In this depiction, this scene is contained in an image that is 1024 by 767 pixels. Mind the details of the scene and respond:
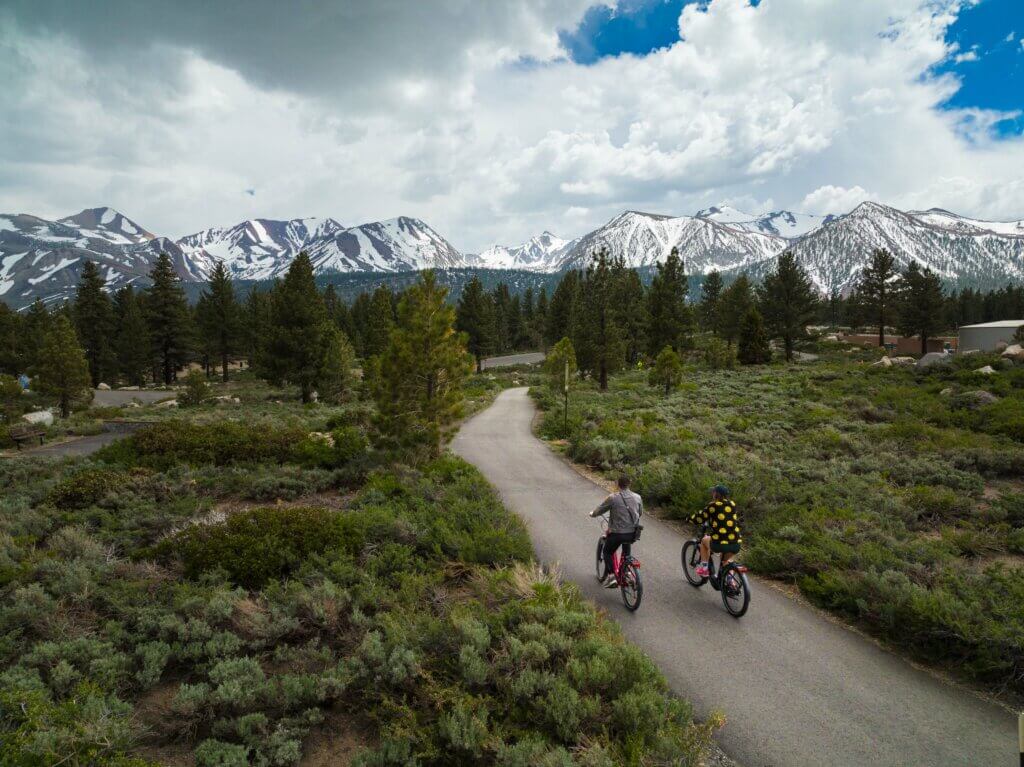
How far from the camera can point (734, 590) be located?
748cm

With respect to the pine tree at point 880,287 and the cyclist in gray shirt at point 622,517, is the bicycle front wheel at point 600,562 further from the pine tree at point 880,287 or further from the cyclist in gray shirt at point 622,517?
the pine tree at point 880,287

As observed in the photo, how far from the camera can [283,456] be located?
50.4ft

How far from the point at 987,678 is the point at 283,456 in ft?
52.9

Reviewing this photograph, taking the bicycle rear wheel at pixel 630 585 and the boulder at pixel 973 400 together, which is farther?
the boulder at pixel 973 400

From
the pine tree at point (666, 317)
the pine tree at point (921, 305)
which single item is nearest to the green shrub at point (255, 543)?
the pine tree at point (666, 317)

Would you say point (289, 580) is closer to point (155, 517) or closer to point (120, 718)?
point (120, 718)

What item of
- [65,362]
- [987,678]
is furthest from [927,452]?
[65,362]

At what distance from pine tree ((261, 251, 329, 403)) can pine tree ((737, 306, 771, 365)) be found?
41726 mm

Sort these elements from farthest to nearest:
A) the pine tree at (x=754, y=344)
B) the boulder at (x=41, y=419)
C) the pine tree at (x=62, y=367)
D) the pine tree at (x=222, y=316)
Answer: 1. the pine tree at (x=222, y=316)
2. the pine tree at (x=754, y=344)
3. the pine tree at (x=62, y=367)
4. the boulder at (x=41, y=419)

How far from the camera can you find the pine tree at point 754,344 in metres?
51.1

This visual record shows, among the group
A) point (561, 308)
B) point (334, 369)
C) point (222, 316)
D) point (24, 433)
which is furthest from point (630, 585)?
point (561, 308)

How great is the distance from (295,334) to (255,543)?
26.4m

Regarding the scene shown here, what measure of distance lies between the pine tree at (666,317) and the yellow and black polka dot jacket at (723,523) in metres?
40.8

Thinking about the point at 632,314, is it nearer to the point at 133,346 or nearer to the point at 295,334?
the point at 295,334
